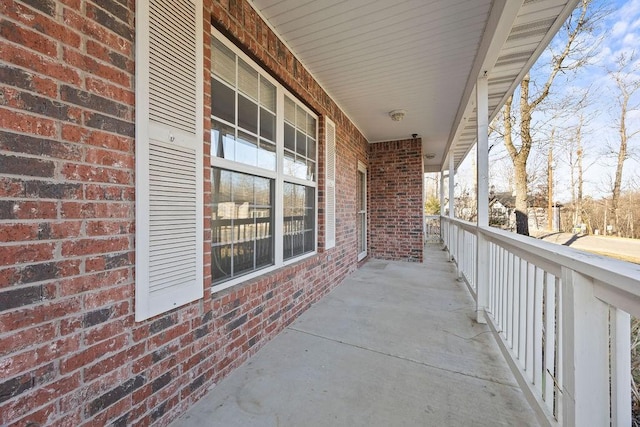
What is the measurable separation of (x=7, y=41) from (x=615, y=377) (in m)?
2.48

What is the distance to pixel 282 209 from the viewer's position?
112 inches

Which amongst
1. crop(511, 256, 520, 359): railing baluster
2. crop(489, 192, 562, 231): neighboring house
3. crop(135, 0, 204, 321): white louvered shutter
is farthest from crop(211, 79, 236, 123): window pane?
crop(489, 192, 562, 231): neighboring house

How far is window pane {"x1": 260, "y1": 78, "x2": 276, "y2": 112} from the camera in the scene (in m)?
2.57

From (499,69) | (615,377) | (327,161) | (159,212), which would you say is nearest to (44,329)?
(159,212)

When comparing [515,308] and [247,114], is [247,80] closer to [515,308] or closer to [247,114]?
[247,114]

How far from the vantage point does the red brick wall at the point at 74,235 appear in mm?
959

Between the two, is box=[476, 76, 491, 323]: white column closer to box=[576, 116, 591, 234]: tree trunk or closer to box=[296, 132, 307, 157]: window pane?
box=[296, 132, 307, 157]: window pane

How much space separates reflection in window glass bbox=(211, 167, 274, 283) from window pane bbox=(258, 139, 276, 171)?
0.14m

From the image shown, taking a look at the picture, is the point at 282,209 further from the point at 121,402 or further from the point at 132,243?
the point at 121,402

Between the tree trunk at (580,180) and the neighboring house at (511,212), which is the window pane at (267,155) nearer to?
the tree trunk at (580,180)

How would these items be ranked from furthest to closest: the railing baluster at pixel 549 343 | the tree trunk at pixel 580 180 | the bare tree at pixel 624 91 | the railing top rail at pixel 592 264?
the tree trunk at pixel 580 180
the bare tree at pixel 624 91
the railing baluster at pixel 549 343
the railing top rail at pixel 592 264

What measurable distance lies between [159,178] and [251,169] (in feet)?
3.13

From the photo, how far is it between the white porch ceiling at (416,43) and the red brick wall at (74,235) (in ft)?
5.11

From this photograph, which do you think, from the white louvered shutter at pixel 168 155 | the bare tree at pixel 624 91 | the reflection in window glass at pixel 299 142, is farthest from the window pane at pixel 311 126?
the bare tree at pixel 624 91
